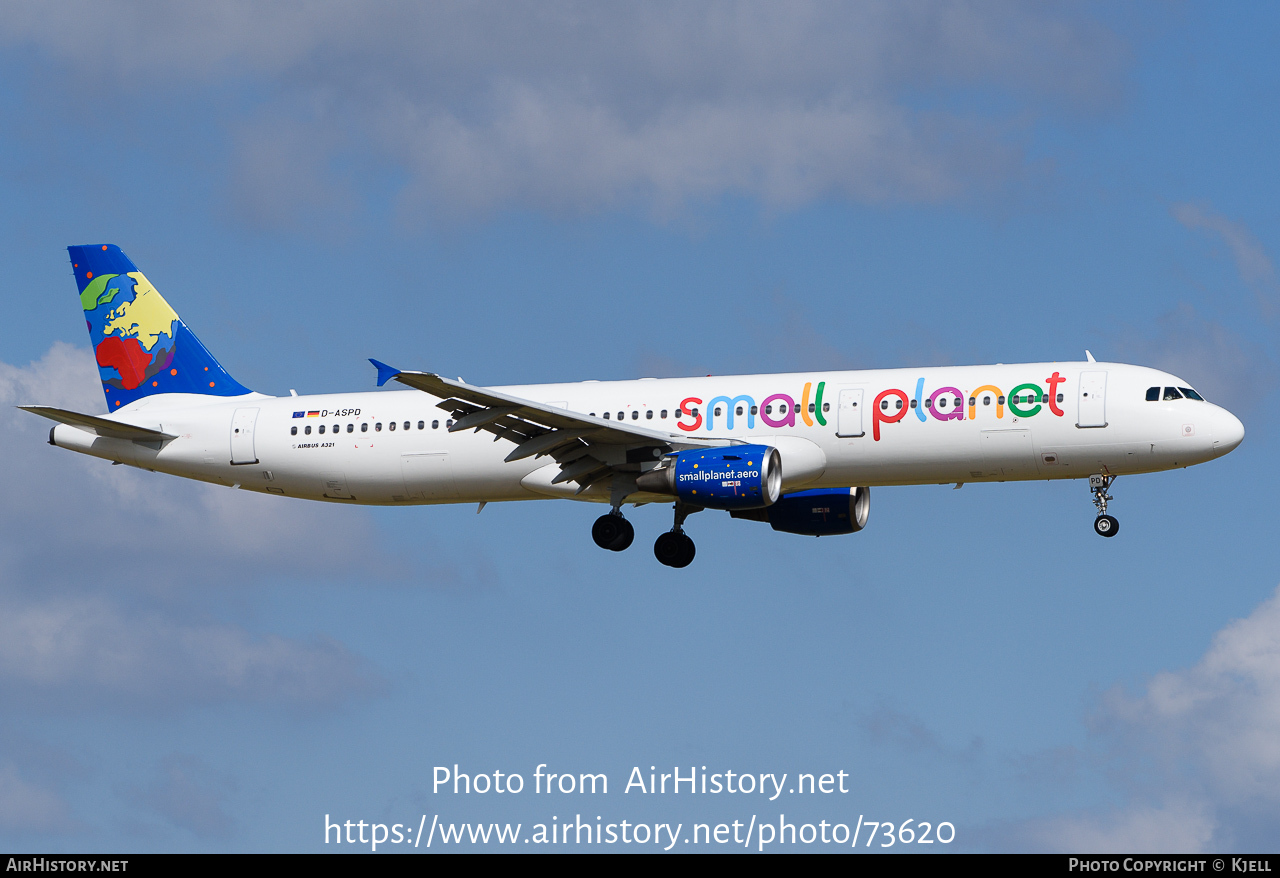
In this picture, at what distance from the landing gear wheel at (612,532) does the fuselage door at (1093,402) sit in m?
12.1

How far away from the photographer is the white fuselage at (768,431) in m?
39.7

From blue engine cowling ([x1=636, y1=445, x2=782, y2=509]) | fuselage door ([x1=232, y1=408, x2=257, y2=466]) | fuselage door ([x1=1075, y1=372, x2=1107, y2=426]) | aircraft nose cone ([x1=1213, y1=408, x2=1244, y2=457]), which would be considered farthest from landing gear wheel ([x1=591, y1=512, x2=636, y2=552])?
aircraft nose cone ([x1=1213, y1=408, x2=1244, y2=457])

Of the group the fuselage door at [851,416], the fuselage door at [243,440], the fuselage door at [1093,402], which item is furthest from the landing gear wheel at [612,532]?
the fuselage door at [1093,402]

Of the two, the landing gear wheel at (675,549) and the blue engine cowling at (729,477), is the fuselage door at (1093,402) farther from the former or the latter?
the landing gear wheel at (675,549)

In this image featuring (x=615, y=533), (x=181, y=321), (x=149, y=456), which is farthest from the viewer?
(x=181, y=321)

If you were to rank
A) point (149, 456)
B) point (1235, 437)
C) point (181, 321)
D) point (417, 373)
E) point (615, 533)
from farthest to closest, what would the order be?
1. point (181, 321)
2. point (149, 456)
3. point (615, 533)
4. point (1235, 437)
5. point (417, 373)

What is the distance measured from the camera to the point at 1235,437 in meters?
39.8

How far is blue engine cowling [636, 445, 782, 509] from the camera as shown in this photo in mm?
39875

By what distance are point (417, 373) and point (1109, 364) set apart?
17042mm

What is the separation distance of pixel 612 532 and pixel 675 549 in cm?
236

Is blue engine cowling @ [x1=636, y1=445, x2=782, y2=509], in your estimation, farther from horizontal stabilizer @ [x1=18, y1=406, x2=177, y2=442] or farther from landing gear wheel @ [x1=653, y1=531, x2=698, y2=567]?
horizontal stabilizer @ [x1=18, y1=406, x2=177, y2=442]

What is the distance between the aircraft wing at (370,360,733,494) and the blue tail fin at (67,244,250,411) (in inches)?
429

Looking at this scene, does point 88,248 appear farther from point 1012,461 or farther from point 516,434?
point 1012,461

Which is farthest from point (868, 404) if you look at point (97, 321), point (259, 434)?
point (97, 321)
